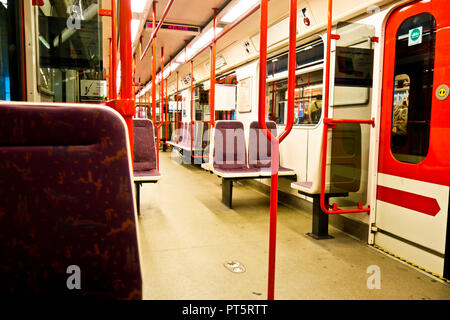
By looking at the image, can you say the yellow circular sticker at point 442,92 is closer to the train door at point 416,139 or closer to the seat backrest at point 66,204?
the train door at point 416,139

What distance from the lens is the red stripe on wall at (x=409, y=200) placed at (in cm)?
257

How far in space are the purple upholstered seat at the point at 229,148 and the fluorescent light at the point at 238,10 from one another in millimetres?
1638

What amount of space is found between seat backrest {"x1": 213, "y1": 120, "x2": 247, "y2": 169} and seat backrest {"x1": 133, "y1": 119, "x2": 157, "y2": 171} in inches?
40.0

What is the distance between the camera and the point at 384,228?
10.1 feet

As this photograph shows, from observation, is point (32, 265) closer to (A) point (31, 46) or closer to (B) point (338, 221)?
(A) point (31, 46)

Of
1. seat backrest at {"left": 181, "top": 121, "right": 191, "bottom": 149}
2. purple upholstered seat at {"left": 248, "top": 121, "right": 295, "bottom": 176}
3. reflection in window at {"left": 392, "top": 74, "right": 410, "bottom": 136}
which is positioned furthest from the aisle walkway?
seat backrest at {"left": 181, "top": 121, "right": 191, "bottom": 149}

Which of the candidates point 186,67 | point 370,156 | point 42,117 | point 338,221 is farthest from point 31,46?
point 186,67

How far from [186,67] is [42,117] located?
981 centimetres

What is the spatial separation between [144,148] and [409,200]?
315cm

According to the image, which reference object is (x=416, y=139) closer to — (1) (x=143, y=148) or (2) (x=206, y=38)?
(1) (x=143, y=148)

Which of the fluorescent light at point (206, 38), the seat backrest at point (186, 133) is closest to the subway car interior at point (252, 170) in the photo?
the fluorescent light at point (206, 38)

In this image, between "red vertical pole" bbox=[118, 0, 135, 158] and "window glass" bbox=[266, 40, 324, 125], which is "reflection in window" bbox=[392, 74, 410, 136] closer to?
"window glass" bbox=[266, 40, 324, 125]

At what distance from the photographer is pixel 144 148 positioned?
4.41m

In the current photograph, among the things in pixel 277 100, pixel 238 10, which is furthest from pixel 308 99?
pixel 238 10
